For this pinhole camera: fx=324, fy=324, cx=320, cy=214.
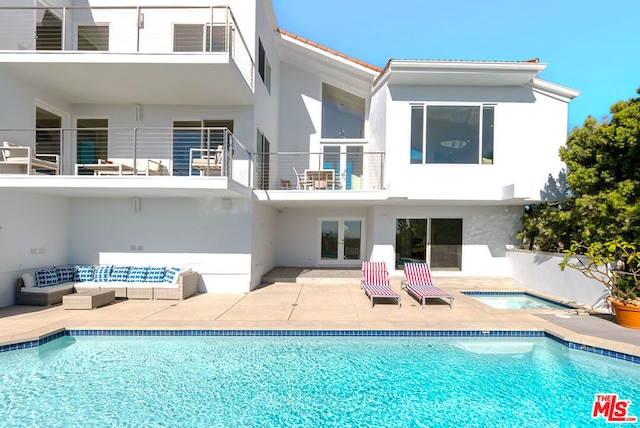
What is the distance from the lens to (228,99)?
1103 cm

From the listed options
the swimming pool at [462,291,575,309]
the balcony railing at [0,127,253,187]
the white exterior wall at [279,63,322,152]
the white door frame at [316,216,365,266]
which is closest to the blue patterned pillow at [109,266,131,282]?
the balcony railing at [0,127,253,187]

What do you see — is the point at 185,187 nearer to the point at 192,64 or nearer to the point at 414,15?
the point at 192,64

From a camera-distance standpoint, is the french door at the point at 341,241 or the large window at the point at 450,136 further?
the french door at the point at 341,241

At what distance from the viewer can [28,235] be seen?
9.67 meters

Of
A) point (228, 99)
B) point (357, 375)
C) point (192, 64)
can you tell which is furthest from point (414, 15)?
point (357, 375)

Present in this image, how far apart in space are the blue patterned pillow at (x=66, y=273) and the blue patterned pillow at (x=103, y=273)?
709 millimetres

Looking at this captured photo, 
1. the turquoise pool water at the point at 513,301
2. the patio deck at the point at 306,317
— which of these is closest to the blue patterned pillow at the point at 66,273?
the patio deck at the point at 306,317

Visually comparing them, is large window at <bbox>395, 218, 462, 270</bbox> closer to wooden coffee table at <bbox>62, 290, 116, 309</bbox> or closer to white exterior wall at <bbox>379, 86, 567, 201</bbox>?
white exterior wall at <bbox>379, 86, 567, 201</bbox>

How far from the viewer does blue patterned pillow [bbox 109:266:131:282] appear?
1058 cm

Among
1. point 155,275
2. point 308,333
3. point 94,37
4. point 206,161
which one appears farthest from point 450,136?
point 94,37

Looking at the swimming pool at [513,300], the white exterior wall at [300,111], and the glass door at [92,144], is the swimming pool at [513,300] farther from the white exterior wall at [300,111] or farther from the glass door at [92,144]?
the glass door at [92,144]

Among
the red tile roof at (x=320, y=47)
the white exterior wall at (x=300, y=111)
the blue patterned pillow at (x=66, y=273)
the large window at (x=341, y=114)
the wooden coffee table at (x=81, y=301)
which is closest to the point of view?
the wooden coffee table at (x=81, y=301)

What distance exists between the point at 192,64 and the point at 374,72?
8108mm

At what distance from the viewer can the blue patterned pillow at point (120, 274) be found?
1058cm
